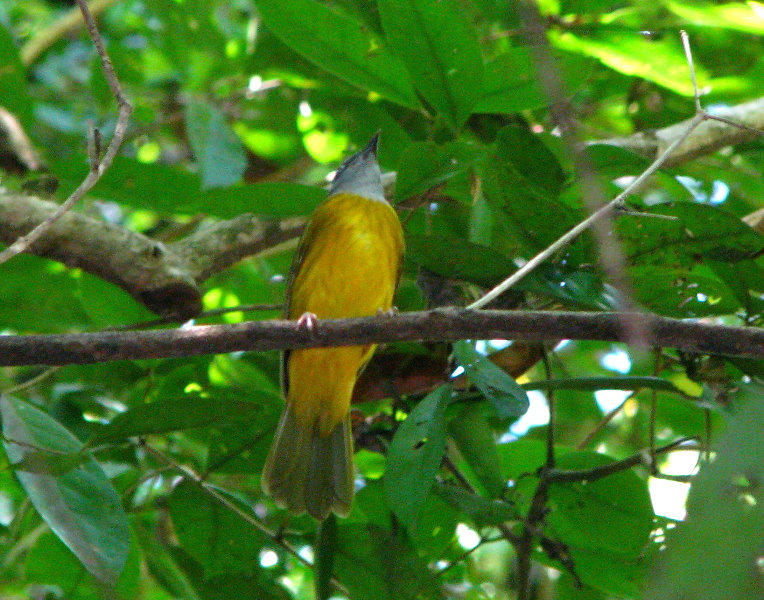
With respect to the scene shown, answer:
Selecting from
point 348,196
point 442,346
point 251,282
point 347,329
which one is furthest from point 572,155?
point 251,282

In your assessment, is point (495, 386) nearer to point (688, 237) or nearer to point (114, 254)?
point (688, 237)

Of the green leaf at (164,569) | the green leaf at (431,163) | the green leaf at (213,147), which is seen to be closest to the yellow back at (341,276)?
the green leaf at (213,147)

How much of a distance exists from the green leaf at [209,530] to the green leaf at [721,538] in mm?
2134

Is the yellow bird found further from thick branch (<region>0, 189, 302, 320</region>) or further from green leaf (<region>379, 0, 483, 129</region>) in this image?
green leaf (<region>379, 0, 483, 129</region>)

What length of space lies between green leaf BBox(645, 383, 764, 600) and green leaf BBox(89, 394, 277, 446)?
1781 millimetres

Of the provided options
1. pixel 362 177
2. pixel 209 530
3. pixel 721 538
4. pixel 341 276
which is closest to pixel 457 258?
pixel 341 276

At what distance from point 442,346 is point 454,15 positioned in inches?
41.1

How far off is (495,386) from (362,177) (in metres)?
1.62

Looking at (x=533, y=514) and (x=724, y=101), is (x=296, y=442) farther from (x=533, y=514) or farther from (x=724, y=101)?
(x=724, y=101)

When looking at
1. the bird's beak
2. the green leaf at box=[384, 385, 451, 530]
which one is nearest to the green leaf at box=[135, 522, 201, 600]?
the green leaf at box=[384, 385, 451, 530]

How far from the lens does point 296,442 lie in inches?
125

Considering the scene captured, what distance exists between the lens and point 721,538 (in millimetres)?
671

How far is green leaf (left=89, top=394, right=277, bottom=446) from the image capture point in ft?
7.91

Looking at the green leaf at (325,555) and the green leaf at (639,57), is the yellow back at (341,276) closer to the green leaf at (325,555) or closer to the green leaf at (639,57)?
the green leaf at (325,555)
